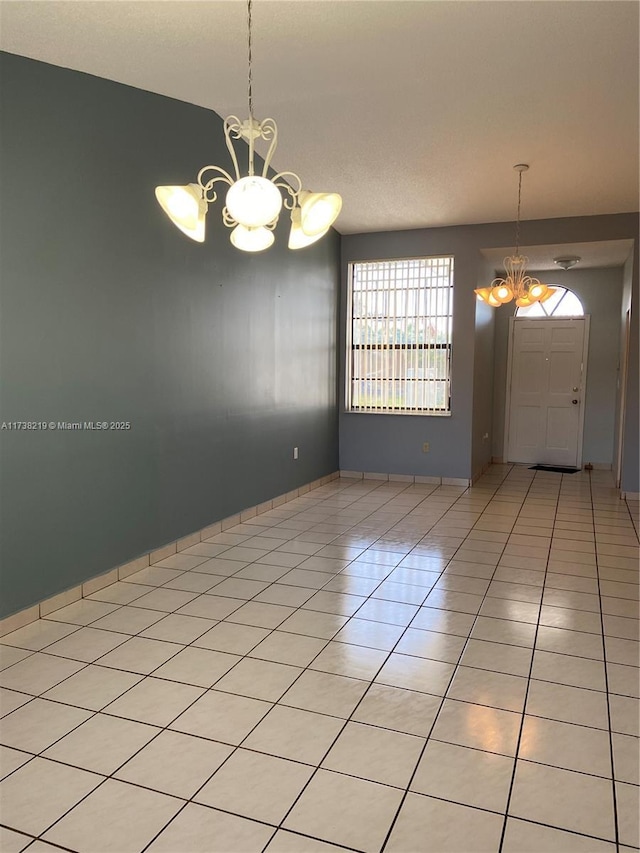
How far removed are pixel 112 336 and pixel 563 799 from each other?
3.07m

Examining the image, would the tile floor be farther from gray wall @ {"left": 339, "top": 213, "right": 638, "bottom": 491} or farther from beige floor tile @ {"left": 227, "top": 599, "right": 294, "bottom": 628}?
gray wall @ {"left": 339, "top": 213, "right": 638, "bottom": 491}

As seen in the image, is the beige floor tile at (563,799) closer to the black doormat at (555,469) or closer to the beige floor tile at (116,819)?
the beige floor tile at (116,819)

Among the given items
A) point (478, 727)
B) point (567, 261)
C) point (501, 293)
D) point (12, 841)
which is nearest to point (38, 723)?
point (12, 841)

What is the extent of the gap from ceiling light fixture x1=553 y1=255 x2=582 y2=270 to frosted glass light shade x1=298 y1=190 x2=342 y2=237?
5680 mm

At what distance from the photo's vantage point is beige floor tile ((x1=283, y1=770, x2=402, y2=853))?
66.4 inches

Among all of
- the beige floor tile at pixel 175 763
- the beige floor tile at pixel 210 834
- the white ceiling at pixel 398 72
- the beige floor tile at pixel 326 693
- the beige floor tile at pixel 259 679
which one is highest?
the white ceiling at pixel 398 72

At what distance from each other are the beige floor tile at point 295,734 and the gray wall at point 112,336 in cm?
152

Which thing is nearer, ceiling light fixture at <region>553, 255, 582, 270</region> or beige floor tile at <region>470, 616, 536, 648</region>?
beige floor tile at <region>470, 616, 536, 648</region>

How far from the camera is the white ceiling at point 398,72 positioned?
2809 millimetres

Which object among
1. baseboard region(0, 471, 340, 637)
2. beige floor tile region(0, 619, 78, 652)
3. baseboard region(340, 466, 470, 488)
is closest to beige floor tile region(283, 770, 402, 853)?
beige floor tile region(0, 619, 78, 652)

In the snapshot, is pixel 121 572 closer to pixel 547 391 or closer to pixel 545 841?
pixel 545 841

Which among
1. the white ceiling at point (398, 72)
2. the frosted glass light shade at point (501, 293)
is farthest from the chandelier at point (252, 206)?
the frosted glass light shade at point (501, 293)

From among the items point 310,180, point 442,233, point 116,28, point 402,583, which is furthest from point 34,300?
point 442,233

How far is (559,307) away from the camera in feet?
27.4
